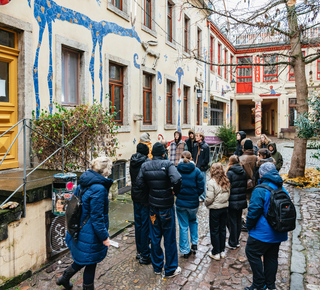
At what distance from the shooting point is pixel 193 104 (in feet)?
51.9

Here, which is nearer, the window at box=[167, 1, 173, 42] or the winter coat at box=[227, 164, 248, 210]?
the winter coat at box=[227, 164, 248, 210]

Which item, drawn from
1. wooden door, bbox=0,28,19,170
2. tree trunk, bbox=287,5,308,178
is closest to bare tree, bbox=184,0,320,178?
tree trunk, bbox=287,5,308,178

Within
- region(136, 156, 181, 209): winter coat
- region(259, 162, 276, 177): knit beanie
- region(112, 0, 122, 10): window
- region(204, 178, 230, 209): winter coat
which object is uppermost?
region(112, 0, 122, 10): window

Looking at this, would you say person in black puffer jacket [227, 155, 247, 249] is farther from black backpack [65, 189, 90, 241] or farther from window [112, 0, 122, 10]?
window [112, 0, 122, 10]

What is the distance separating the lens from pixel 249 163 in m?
6.14

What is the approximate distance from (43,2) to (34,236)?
474 cm

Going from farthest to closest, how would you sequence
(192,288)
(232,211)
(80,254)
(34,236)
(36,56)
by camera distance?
(36,56) < (232,211) < (34,236) < (192,288) < (80,254)

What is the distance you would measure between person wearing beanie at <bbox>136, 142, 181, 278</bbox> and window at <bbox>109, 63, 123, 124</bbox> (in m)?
5.06

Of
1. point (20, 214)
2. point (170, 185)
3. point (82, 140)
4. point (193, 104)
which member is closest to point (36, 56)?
point (82, 140)

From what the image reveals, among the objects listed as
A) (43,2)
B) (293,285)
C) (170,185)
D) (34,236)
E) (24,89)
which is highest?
(43,2)

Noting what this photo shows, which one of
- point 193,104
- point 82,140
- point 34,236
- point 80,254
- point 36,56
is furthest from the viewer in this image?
point 193,104

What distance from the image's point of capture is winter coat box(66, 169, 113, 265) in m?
3.45

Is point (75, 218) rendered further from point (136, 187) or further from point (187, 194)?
point (187, 194)

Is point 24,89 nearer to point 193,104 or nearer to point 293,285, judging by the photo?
Answer: point 293,285
